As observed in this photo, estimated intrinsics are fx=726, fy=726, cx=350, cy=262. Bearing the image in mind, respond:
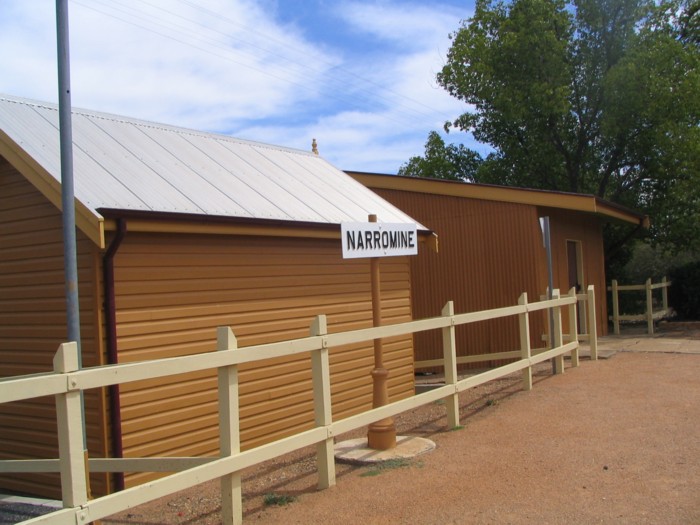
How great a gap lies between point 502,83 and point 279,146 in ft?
41.1

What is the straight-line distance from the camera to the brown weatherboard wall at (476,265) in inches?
522

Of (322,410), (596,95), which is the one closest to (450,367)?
(322,410)

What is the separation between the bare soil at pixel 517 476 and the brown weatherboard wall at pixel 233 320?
0.93m

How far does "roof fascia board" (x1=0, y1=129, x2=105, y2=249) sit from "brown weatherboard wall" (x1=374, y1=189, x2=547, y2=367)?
334 inches

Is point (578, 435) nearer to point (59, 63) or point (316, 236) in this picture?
point (316, 236)

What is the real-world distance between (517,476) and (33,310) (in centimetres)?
475

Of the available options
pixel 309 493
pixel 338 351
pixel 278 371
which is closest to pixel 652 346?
pixel 338 351

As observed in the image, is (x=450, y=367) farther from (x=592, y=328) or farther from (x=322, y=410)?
(x=592, y=328)

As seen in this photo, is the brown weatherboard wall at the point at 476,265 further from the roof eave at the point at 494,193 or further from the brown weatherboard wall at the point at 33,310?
the brown weatherboard wall at the point at 33,310

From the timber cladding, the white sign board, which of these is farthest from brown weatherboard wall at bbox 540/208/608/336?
the white sign board

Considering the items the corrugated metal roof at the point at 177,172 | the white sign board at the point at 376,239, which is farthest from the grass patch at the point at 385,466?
the corrugated metal roof at the point at 177,172

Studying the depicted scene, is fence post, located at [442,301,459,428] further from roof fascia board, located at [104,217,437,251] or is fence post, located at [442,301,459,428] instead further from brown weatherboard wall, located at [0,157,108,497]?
brown weatherboard wall, located at [0,157,108,497]

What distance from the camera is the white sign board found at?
6.30 metres

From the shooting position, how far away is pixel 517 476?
562 centimetres
